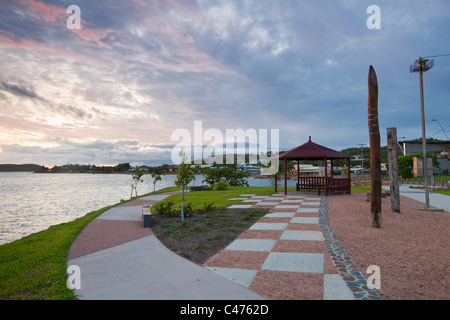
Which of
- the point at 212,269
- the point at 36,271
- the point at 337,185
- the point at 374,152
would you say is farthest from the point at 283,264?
the point at 337,185

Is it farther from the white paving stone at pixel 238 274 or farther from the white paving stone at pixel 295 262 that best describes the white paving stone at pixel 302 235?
the white paving stone at pixel 238 274

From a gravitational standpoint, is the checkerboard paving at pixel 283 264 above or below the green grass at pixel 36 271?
above

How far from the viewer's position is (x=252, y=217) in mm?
9516

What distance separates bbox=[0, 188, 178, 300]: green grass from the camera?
3.81m

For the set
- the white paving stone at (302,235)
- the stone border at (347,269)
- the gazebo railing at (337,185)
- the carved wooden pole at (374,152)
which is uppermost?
the carved wooden pole at (374,152)

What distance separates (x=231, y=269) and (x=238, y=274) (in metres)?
0.25

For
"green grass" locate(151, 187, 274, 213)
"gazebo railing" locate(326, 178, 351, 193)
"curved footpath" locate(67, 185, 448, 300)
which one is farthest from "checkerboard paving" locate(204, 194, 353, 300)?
"gazebo railing" locate(326, 178, 351, 193)

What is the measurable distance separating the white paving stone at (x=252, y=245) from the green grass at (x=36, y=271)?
10.3 feet

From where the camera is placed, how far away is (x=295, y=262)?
491 cm

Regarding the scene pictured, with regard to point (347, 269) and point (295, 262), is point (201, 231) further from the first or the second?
point (347, 269)

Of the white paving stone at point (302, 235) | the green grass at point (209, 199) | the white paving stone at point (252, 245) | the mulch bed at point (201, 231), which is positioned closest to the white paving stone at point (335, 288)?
the white paving stone at point (252, 245)

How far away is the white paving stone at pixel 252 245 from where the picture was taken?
5825 millimetres
